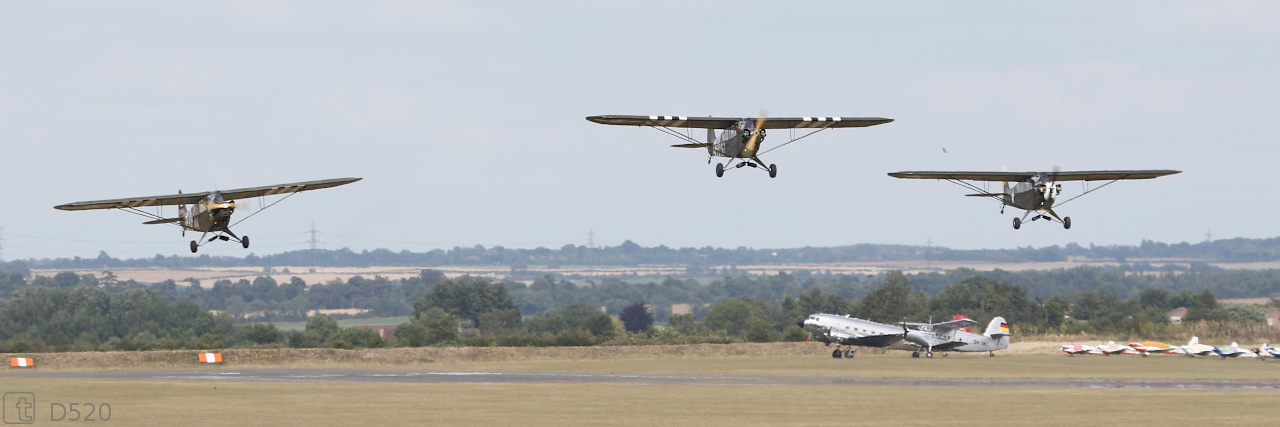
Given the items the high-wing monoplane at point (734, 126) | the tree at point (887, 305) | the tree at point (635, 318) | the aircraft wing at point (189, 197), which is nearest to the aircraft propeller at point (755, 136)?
the high-wing monoplane at point (734, 126)

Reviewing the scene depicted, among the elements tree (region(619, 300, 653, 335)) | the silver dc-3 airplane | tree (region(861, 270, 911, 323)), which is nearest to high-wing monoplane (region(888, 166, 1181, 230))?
the silver dc-3 airplane

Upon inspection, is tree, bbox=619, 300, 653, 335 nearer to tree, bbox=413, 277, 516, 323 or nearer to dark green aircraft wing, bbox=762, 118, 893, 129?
tree, bbox=413, 277, 516, 323

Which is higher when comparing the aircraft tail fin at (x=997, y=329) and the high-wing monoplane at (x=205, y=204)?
the high-wing monoplane at (x=205, y=204)

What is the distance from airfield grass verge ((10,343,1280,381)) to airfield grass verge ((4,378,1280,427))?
39.9 feet

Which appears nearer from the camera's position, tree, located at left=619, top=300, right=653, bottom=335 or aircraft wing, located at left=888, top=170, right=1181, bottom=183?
aircraft wing, located at left=888, top=170, right=1181, bottom=183

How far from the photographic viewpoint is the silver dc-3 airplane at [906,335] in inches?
3460

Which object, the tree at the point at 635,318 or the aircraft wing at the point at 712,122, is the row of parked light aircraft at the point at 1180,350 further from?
the tree at the point at 635,318

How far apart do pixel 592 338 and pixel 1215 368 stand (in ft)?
156

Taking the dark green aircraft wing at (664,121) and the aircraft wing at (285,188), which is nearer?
the dark green aircraft wing at (664,121)

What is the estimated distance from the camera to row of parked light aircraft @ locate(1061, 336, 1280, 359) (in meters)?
87.9

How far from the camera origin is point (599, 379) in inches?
2628

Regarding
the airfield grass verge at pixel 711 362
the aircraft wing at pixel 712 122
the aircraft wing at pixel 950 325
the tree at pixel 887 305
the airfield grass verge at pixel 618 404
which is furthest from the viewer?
the tree at pixel 887 305

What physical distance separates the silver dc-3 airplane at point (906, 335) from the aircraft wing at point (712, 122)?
3615cm

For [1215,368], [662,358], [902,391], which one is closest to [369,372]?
[662,358]
